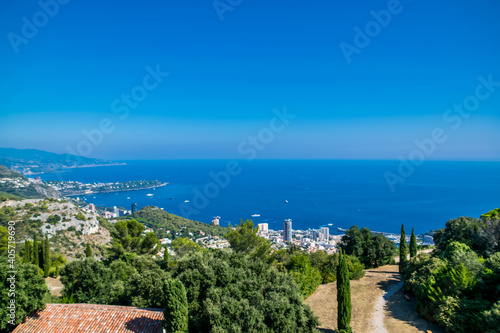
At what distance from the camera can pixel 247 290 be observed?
27.3 feet

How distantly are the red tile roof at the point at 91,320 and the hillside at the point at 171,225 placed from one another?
35377 millimetres

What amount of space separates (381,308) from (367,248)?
8632mm

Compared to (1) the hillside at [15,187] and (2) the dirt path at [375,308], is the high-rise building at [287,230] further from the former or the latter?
(1) the hillside at [15,187]

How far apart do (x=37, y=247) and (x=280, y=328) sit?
1940 centimetres

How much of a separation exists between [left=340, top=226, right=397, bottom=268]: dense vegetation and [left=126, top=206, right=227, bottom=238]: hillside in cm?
2876

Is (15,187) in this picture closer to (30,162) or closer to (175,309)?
(175,309)

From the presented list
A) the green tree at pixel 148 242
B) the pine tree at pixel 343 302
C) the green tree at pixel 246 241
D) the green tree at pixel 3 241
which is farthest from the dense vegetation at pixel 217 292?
the green tree at pixel 3 241

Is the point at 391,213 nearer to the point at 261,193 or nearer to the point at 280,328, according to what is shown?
the point at 261,193

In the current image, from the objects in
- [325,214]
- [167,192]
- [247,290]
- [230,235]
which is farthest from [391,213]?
[167,192]

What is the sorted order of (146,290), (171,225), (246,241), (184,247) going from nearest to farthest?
(146,290)
(246,241)
(184,247)
(171,225)

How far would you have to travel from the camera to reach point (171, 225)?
5191cm

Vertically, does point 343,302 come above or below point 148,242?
above

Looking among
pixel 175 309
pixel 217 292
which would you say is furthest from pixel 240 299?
pixel 175 309

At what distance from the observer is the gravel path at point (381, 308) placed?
9986mm
